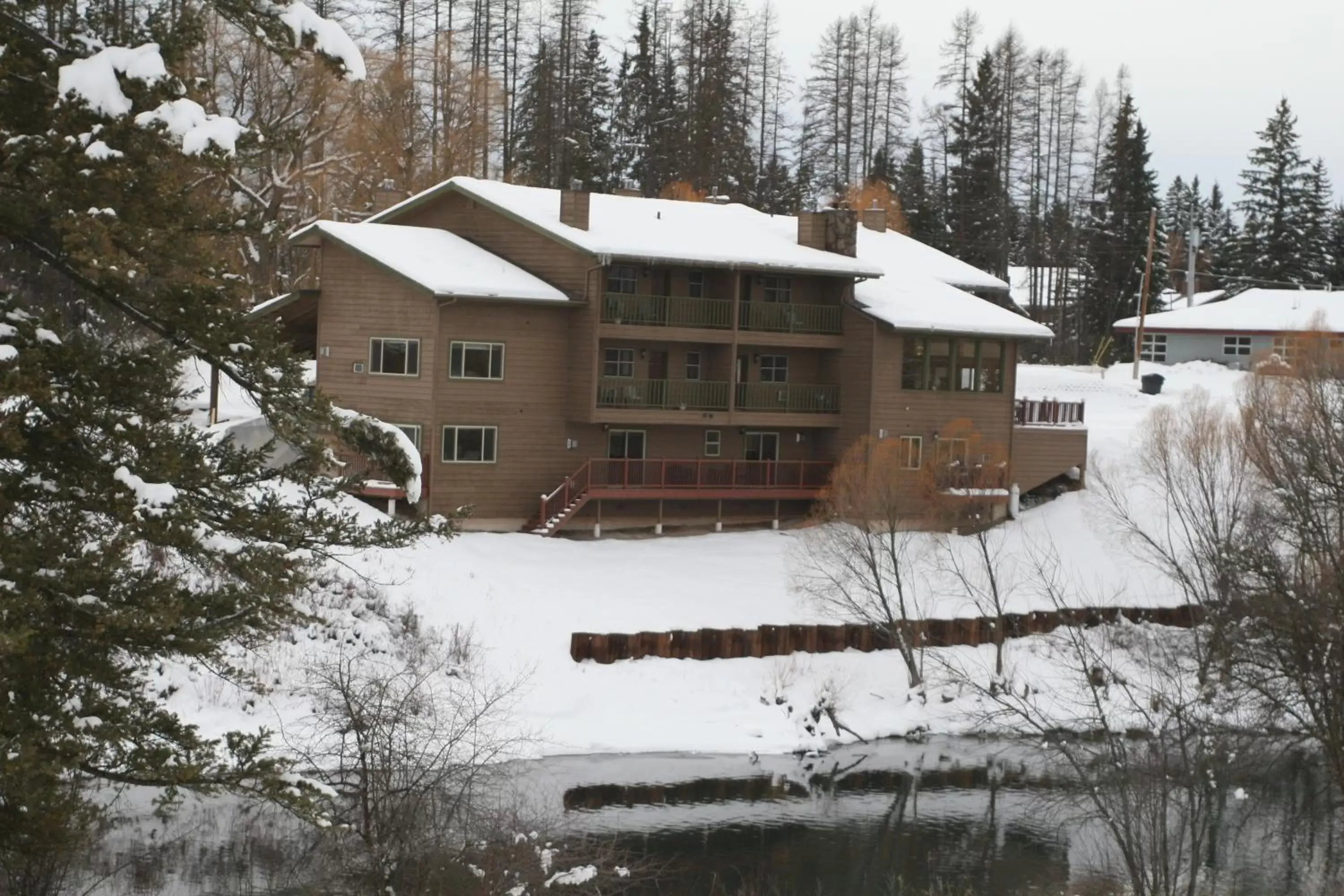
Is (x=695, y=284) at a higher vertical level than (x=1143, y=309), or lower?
lower

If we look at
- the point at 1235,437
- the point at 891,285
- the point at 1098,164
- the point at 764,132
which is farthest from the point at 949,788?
the point at 1098,164

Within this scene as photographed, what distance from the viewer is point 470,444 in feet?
132

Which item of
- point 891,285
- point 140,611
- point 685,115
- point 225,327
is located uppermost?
point 685,115

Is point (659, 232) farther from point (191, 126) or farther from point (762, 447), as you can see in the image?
point (191, 126)

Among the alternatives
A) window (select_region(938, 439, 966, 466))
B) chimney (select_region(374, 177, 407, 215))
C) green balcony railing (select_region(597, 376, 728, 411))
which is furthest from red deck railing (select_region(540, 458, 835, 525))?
chimney (select_region(374, 177, 407, 215))

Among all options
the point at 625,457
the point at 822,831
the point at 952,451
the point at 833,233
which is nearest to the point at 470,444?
the point at 625,457

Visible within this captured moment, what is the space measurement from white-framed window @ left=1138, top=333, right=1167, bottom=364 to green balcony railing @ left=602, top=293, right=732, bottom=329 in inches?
1432

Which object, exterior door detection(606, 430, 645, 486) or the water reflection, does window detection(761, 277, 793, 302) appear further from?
the water reflection

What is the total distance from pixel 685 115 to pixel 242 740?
62.2m

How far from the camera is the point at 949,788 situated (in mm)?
29922

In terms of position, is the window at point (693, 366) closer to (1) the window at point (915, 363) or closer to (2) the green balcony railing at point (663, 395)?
(2) the green balcony railing at point (663, 395)

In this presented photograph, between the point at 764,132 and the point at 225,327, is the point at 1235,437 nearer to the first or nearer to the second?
the point at 225,327

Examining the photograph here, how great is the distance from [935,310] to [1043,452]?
5.64 m

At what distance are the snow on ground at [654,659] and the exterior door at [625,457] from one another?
1.66 metres
